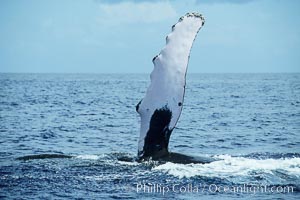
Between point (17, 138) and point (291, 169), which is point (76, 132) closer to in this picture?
point (17, 138)

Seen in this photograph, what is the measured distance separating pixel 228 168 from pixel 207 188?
1118 mm

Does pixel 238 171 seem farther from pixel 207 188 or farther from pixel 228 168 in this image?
pixel 207 188

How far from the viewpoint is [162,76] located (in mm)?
7441

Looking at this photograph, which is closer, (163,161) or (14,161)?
(163,161)

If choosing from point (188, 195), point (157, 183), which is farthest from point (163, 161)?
point (188, 195)

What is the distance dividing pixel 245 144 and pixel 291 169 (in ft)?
19.9

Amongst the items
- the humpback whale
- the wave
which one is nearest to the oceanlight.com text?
the wave

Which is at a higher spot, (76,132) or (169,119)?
(169,119)

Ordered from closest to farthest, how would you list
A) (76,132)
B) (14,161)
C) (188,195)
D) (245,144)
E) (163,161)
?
(188,195) < (163,161) < (14,161) < (245,144) < (76,132)

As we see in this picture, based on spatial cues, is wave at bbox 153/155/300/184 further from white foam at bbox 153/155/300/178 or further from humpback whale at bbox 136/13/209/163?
humpback whale at bbox 136/13/209/163

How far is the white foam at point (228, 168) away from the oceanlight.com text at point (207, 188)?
0.33 m

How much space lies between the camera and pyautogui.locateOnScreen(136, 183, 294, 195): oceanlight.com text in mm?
7414

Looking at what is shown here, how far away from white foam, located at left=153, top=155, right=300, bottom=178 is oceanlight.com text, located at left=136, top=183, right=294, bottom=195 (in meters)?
0.33

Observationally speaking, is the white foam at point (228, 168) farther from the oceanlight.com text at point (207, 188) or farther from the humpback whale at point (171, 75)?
the humpback whale at point (171, 75)
